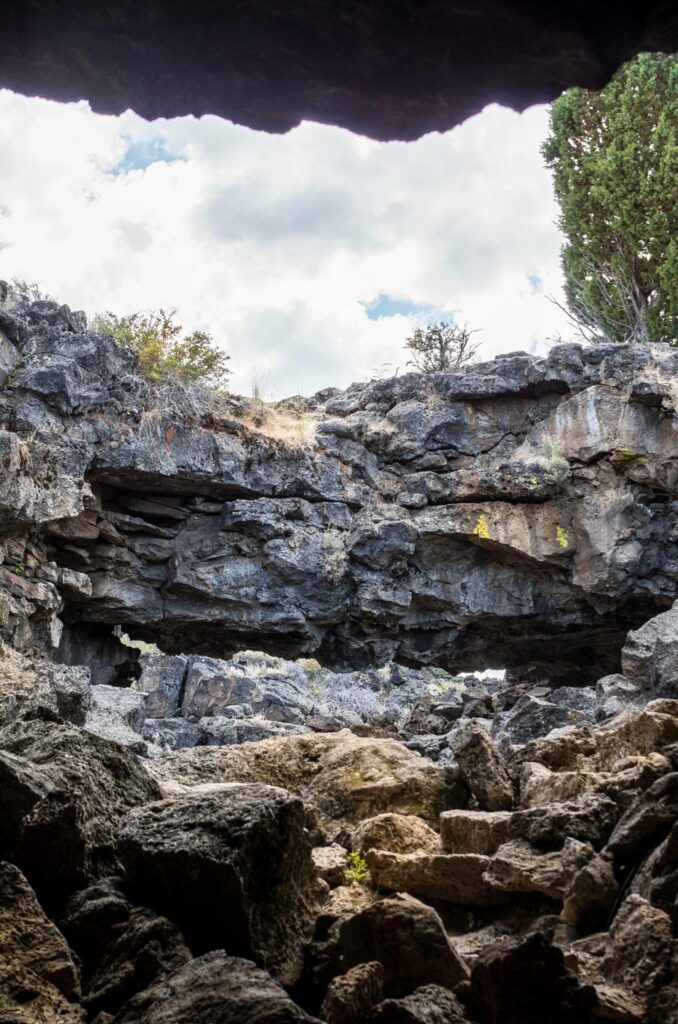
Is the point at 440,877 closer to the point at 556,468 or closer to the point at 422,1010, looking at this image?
the point at 422,1010

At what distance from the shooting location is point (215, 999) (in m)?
2.25

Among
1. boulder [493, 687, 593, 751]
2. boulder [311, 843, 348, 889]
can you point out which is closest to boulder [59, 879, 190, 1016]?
boulder [311, 843, 348, 889]

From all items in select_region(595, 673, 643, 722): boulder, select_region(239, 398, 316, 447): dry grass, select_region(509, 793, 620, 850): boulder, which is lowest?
select_region(509, 793, 620, 850): boulder

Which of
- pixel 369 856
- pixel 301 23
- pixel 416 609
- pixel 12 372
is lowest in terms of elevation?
pixel 369 856

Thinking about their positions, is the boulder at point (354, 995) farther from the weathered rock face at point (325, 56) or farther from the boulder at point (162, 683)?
the boulder at point (162, 683)

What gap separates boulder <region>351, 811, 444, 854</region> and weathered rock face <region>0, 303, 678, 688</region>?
1029cm

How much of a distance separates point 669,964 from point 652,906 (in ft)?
0.93

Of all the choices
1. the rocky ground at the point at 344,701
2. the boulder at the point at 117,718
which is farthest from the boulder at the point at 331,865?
the boulder at the point at 117,718

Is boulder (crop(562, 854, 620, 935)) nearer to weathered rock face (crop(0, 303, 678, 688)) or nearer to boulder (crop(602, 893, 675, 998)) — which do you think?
boulder (crop(602, 893, 675, 998))

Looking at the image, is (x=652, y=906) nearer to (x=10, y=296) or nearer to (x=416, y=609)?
(x=416, y=609)

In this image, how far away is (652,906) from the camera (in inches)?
111

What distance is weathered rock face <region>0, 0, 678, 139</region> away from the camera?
9.04 ft

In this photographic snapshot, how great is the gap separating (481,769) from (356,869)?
1.22 m

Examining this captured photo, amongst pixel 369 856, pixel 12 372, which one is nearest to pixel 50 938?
pixel 369 856
